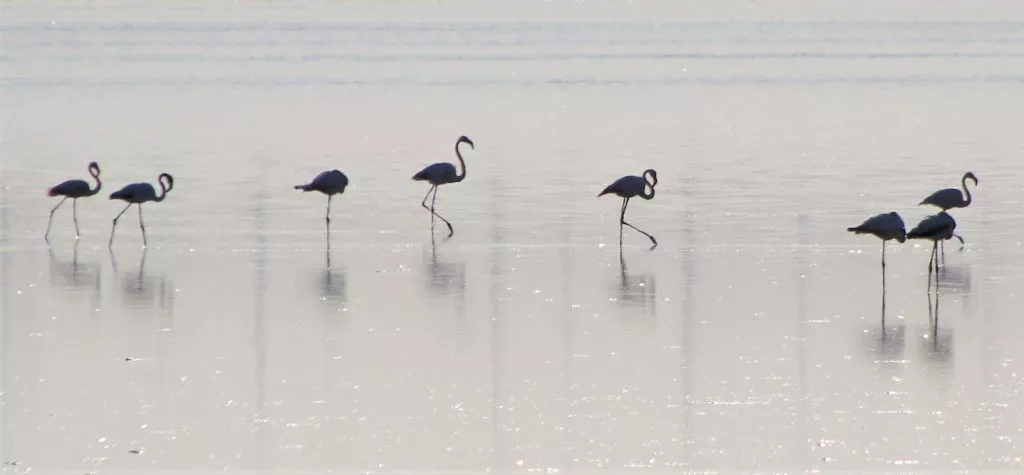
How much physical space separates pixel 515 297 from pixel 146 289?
2.74 meters

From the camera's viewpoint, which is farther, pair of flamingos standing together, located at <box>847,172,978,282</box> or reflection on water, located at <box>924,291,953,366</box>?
pair of flamingos standing together, located at <box>847,172,978,282</box>

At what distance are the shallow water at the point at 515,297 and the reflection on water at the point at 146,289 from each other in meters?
0.05

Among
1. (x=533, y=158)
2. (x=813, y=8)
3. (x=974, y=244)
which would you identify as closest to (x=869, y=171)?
(x=533, y=158)

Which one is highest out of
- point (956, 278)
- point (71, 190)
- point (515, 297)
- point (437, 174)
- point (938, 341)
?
point (437, 174)

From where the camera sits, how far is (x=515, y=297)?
12188 millimetres

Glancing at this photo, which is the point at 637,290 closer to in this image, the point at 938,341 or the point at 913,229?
the point at 913,229

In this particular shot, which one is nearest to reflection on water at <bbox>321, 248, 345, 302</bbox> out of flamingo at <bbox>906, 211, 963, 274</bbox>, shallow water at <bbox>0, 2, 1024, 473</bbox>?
shallow water at <bbox>0, 2, 1024, 473</bbox>

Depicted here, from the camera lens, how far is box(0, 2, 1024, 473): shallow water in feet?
26.8

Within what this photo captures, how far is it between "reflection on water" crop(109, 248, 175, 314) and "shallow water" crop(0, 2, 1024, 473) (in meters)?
0.05

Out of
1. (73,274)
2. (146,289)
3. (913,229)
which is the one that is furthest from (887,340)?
(73,274)

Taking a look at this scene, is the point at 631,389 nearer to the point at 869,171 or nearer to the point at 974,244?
the point at 974,244

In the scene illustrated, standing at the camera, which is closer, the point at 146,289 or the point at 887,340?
the point at 887,340

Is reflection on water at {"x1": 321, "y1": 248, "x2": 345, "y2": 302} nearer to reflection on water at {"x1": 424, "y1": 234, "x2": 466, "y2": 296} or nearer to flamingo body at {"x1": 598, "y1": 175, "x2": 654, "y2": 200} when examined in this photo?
reflection on water at {"x1": 424, "y1": 234, "x2": 466, "y2": 296}

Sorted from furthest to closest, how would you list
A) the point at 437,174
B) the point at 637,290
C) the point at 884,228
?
the point at 437,174, the point at 884,228, the point at 637,290
